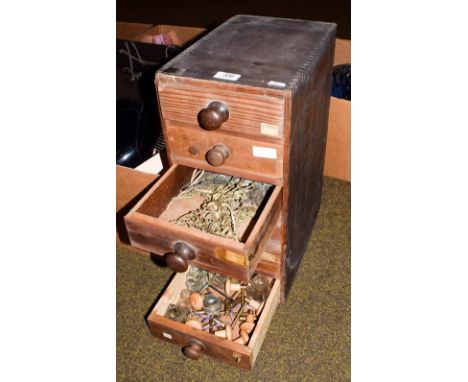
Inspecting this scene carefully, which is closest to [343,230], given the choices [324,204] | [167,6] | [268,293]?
[324,204]

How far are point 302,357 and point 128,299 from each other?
622 millimetres

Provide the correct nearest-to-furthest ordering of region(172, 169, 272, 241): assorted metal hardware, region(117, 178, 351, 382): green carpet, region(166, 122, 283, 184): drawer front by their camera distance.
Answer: region(166, 122, 283, 184): drawer front, region(172, 169, 272, 241): assorted metal hardware, region(117, 178, 351, 382): green carpet

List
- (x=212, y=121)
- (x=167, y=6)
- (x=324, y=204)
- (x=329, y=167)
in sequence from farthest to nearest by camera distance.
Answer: (x=167, y=6)
(x=329, y=167)
(x=324, y=204)
(x=212, y=121)

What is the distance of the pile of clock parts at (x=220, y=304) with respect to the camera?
50.3 inches

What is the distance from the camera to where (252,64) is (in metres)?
1.00

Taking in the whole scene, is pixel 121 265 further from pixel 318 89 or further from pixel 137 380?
pixel 318 89

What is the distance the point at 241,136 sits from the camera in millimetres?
1010

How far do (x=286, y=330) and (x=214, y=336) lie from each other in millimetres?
302

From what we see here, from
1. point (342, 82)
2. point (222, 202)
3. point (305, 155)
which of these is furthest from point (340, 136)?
point (222, 202)

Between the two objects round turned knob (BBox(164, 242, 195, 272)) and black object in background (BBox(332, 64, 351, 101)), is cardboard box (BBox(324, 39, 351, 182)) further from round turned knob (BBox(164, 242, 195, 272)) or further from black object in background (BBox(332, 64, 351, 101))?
round turned knob (BBox(164, 242, 195, 272))

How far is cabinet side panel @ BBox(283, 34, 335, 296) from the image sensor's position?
1020 mm

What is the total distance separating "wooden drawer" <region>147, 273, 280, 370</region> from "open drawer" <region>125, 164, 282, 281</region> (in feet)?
0.88

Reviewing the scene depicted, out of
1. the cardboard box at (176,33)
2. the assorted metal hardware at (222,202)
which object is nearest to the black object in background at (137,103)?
the cardboard box at (176,33)

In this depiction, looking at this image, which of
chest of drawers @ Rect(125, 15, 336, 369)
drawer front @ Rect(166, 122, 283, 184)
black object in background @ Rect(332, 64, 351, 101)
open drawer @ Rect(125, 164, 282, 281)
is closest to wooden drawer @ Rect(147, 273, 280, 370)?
chest of drawers @ Rect(125, 15, 336, 369)
